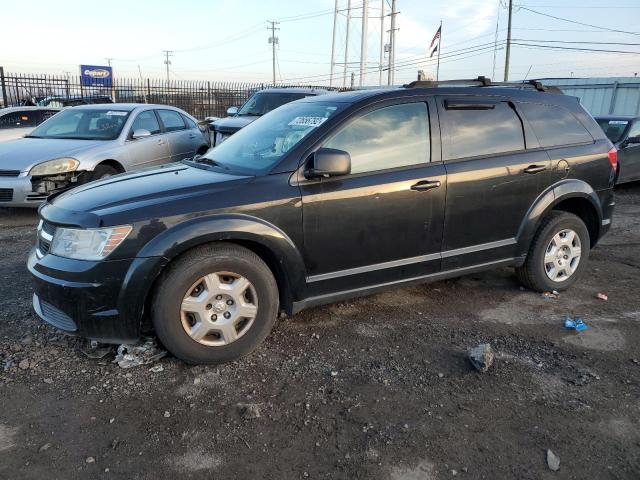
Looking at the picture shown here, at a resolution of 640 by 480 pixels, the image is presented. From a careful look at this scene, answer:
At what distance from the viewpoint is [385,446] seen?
2555 millimetres

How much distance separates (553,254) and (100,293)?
3.75m

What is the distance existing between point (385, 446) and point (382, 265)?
4.75ft

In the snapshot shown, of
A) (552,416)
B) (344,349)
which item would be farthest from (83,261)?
(552,416)

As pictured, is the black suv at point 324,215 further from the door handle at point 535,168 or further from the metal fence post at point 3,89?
the metal fence post at point 3,89

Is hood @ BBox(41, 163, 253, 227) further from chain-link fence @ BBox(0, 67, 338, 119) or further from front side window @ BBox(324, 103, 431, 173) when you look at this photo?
chain-link fence @ BBox(0, 67, 338, 119)

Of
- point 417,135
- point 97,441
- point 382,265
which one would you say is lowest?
point 97,441

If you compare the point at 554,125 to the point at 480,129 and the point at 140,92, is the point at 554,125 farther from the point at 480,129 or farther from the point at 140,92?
the point at 140,92

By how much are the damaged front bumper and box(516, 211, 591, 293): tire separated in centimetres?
586

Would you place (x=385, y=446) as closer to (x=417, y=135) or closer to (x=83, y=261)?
(x=83, y=261)

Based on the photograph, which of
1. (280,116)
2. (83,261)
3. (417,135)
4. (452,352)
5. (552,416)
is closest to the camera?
(552,416)

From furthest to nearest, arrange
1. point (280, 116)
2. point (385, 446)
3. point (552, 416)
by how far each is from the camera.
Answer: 1. point (280, 116)
2. point (552, 416)
3. point (385, 446)

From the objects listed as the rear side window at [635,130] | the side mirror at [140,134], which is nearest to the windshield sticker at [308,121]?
the side mirror at [140,134]

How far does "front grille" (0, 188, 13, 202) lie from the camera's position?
6.91m

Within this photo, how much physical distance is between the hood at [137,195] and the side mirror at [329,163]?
1.51 feet
